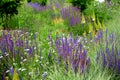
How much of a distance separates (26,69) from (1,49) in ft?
2.68

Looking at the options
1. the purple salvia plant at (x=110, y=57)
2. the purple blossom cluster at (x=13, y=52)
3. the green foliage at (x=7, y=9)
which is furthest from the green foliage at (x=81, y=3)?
the purple salvia plant at (x=110, y=57)

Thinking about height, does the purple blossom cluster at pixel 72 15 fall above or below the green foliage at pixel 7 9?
below

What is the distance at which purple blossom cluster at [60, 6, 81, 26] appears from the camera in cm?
990

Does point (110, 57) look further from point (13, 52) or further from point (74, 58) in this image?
point (13, 52)

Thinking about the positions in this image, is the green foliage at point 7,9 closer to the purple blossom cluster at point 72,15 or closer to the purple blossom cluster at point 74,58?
the purple blossom cluster at point 72,15

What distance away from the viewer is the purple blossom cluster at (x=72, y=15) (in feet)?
32.5

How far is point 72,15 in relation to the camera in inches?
421

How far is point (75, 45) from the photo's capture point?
16.0ft

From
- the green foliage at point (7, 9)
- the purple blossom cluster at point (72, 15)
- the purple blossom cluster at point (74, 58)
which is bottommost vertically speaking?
the purple blossom cluster at point (72, 15)

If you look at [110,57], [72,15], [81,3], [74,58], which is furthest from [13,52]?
[81,3]

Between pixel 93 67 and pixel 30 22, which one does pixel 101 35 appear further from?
pixel 30 22

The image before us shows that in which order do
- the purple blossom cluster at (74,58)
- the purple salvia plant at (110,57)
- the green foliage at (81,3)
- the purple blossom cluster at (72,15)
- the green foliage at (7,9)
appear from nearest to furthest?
the purple blossom cluster at (74,58) < the purple salvia plant at (110,57) < the purple blossom cluster at (72,15) < the green foliage at (7,9) < the green foliage at (81,3)

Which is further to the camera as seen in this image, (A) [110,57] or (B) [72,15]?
(B) [72,15]

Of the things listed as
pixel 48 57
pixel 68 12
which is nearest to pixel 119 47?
pixel 48 57
